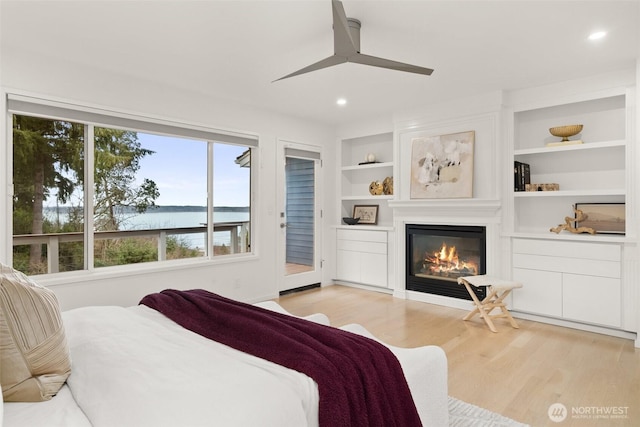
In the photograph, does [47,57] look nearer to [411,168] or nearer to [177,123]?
[177,123]

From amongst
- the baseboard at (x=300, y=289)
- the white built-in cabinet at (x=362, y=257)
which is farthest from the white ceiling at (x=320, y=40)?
the baseboard at (x=300, y=289)

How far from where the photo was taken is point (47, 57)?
3256 mm

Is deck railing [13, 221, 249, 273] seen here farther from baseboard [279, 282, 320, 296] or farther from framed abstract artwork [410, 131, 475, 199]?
framed abstract artwork [410, 131, 475, 199]

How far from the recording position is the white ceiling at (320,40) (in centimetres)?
249

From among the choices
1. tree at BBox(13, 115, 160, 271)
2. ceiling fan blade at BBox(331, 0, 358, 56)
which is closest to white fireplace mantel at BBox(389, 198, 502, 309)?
ceiling fan blade at BBox(331, 0, 358, 56)

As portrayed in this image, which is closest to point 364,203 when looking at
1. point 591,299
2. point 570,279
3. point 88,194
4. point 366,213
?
point 366,213

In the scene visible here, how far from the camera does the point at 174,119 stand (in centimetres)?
406

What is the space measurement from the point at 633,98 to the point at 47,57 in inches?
203

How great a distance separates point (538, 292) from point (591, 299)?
0.46 metres

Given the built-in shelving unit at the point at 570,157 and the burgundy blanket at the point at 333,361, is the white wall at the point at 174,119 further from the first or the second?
the built-in shelving unit at the point at 570,157

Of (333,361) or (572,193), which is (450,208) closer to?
(572,193)

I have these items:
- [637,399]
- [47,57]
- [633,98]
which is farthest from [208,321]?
[633,98]

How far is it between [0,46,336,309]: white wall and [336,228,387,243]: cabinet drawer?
7.8 inches

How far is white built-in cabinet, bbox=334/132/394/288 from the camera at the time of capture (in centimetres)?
538
